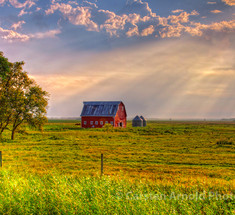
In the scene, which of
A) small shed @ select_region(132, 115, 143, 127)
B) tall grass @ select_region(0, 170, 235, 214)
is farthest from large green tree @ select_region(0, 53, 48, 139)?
small shed @ select_region(132, 115, 143, 127)

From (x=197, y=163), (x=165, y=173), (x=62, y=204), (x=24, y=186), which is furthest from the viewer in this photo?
(x=197, y=163)

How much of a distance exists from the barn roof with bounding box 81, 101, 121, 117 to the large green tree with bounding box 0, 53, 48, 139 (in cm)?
2992

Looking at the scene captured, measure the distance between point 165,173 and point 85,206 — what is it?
9330 millimetres

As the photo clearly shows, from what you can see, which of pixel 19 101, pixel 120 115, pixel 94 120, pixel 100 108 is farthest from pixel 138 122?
pixel 19 101

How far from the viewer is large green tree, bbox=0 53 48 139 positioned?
1389 inches

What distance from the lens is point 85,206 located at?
7418 mm

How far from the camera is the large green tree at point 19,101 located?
35281mm

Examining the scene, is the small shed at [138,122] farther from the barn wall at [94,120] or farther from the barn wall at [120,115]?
the barn wall at [94,120]

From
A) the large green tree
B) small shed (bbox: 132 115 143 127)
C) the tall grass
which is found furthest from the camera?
small shed (bbox: 132 115 143 127)

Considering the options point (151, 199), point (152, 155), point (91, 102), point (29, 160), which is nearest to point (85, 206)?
point (151, 199)

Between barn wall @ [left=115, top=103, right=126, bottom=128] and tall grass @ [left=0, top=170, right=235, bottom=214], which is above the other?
barn wall @ [left=115, top=103, right=126, bottom=128]

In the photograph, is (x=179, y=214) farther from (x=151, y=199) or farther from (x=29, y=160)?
(x=29, y=160)

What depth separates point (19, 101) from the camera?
Result: 35.8 meters

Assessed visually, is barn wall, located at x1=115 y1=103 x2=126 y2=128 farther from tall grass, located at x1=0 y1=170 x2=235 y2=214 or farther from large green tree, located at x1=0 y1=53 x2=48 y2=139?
tall grass, located at x1=0 y1=170 x2=235 y2=214
